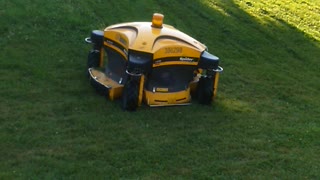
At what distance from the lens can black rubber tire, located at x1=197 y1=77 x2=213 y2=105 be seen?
724 cm

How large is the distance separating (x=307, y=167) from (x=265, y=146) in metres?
0.57

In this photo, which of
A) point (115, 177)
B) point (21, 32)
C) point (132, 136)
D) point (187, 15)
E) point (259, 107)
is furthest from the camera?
point (187, 15)

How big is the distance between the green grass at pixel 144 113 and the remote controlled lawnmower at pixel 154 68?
0.59ft

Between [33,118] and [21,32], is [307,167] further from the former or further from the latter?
[21,32]

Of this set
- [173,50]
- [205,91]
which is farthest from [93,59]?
[205,91]

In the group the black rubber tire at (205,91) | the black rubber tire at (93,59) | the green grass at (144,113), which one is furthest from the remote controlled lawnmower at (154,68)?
the black rubber tire at (93,59)

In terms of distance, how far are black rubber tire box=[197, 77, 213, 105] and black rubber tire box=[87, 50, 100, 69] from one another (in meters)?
1.54

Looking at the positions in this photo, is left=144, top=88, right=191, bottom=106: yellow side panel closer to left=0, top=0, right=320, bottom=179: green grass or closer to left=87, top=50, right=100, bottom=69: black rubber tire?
left=0, top=0, right=320, bottom=179: green grass

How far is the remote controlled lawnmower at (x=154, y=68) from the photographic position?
675 cm

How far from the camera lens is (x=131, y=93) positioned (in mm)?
6723

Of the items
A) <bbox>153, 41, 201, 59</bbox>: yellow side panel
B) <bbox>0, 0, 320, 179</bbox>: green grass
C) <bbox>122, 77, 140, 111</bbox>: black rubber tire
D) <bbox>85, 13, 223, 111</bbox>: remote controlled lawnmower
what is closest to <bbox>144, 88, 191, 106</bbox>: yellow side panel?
<bbox>85, 13, 223, 111</bbox>: remote controlled lawnmower

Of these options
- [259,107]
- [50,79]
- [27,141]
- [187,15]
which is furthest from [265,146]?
[187,15]

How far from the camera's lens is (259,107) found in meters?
7.57

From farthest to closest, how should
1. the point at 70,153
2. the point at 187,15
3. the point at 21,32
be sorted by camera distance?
1. the point at 187,15
2. the point at 21,32
3. the point at 70,153
